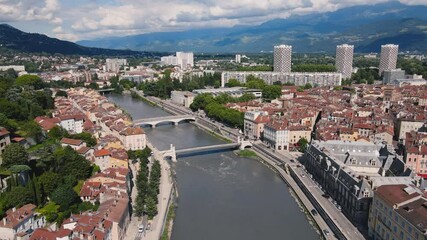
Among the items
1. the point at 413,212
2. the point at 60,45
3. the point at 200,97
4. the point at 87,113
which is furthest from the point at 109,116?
the point at 60,45

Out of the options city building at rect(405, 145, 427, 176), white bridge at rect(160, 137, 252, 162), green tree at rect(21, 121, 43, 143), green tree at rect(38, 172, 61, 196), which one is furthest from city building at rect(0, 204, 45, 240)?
city building at rect(405, 145, 427, 176)

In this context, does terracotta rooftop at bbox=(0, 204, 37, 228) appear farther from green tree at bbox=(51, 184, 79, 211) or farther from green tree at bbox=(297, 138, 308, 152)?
green tree at bbox=(297, 138, 308, 152)

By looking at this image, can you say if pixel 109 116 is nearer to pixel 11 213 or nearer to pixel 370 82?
pixel 11 213

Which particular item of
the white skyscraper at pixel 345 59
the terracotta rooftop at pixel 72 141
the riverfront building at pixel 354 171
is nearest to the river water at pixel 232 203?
the riverfront building at pixel 354 171

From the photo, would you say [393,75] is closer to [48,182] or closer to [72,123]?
[72,123]

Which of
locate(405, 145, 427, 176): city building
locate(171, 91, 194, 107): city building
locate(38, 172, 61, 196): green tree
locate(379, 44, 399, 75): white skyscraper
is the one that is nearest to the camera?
locate(38, 172, 61, 196): green tree

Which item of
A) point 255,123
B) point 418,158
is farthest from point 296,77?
point 418,158
